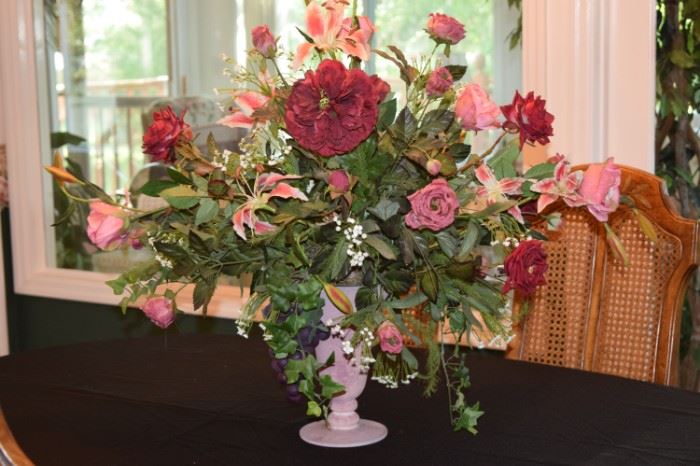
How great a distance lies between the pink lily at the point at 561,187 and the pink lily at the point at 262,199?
317mm

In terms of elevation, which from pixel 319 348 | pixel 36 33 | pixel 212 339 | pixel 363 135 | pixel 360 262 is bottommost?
pixel 212 339

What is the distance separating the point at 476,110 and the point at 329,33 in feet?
0.74

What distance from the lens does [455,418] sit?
174cm

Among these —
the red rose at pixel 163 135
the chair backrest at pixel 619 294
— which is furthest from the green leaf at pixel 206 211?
the chair backrest at pixel 619 294

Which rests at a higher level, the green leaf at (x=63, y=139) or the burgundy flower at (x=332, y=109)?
the burgundy flower at (x=332, y=109)

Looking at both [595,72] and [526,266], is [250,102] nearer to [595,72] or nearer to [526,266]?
[526,266]

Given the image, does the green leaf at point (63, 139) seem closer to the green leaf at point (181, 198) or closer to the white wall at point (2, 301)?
the white wall at point (2, 301)

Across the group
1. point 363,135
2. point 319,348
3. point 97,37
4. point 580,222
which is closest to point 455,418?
point 319,348

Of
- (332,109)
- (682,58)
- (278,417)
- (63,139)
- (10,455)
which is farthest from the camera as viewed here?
(63,139)

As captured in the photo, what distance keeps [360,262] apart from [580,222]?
93 centimetres

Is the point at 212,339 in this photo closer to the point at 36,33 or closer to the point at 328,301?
the point at 328,301

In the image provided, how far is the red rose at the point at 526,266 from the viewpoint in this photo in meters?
1.45

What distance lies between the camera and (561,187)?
1.53m

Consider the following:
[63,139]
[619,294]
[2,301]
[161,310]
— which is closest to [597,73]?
[619,294]
